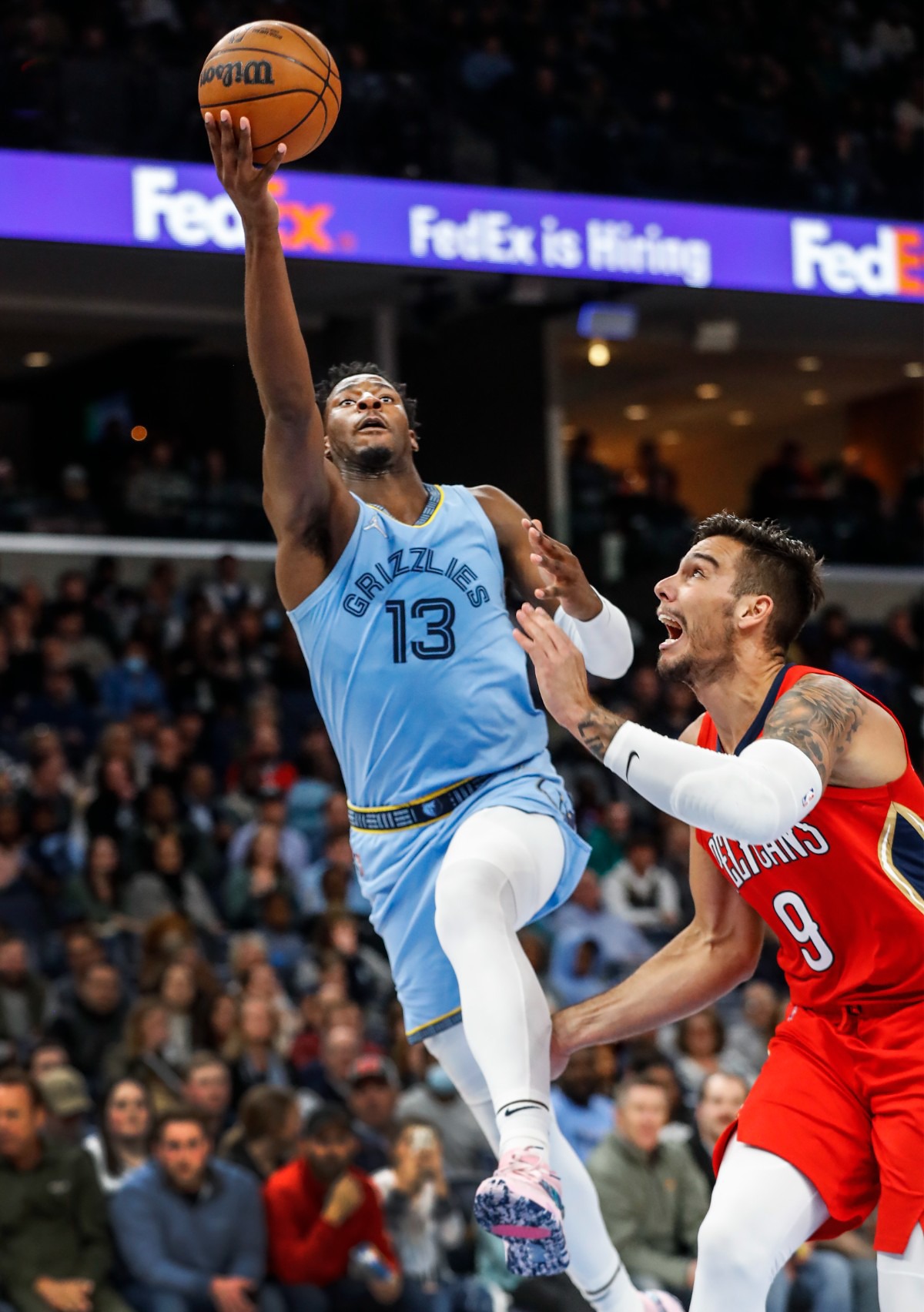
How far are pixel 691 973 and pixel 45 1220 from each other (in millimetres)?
4378

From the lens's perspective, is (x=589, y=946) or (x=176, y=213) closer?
(x=589, y=946)

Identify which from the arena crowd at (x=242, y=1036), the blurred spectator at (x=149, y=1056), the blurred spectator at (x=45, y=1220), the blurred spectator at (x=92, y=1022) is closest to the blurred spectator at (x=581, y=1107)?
the arena crowd at (x=242, y=1036)

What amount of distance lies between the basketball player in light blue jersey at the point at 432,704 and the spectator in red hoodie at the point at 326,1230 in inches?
148

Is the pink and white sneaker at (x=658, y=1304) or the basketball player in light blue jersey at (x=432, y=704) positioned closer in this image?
the basketball player in light blue jersey at (x=432, y=704)

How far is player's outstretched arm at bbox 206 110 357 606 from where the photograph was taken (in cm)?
456

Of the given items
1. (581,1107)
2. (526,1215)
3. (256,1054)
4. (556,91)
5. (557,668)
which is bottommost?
(581,1107)

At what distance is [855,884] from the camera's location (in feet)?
14.8

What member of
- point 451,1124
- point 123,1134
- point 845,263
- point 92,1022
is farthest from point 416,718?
point 845,263

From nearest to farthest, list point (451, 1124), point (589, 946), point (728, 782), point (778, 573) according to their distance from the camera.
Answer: point (728, 782) → point (778, 573) → point (451, 1124) → point (589, 946)

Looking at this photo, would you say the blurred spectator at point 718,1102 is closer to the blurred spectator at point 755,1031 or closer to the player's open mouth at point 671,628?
the blurred spectator at point 755,1031

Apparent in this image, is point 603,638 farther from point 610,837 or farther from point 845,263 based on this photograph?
point 845,263

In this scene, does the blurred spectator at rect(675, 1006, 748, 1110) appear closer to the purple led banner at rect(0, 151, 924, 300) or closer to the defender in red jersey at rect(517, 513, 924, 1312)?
the defender in red jersey at rect(517, 513, 924, 1312)

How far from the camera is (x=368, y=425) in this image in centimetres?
520

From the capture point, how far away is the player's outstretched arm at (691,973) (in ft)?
16.4
